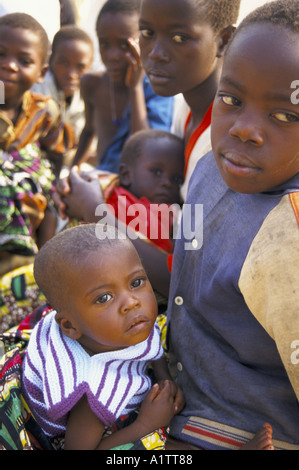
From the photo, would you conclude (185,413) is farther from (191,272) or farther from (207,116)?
(207,116)

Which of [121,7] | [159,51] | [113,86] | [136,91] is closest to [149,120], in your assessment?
[136,91]

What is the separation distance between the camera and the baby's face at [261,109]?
3.60 ft

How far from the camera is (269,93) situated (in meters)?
1.11

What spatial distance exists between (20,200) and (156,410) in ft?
4.29

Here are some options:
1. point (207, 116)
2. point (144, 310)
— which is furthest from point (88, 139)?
point (144, 310)

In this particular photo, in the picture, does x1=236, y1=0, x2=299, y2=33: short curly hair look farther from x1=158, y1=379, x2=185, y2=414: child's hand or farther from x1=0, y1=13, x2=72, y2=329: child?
x1=0, y1=13, x2=72, y2=329: child

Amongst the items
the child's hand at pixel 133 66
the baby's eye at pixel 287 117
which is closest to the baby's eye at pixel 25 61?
the child's hand at pixel 133 66

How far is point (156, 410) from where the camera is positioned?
131 centimetres

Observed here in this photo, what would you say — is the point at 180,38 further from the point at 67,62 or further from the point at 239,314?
the point at 67,62

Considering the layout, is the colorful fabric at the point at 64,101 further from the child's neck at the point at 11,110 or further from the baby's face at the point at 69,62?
the child's neck at the point at 11,110

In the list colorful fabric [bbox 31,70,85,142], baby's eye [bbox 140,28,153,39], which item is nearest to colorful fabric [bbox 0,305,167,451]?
baby's eye [bbox 140,28,153,39]

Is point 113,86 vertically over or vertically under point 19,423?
over

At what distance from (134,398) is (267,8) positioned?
99 cm

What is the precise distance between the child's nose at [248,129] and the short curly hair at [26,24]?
164 cm
